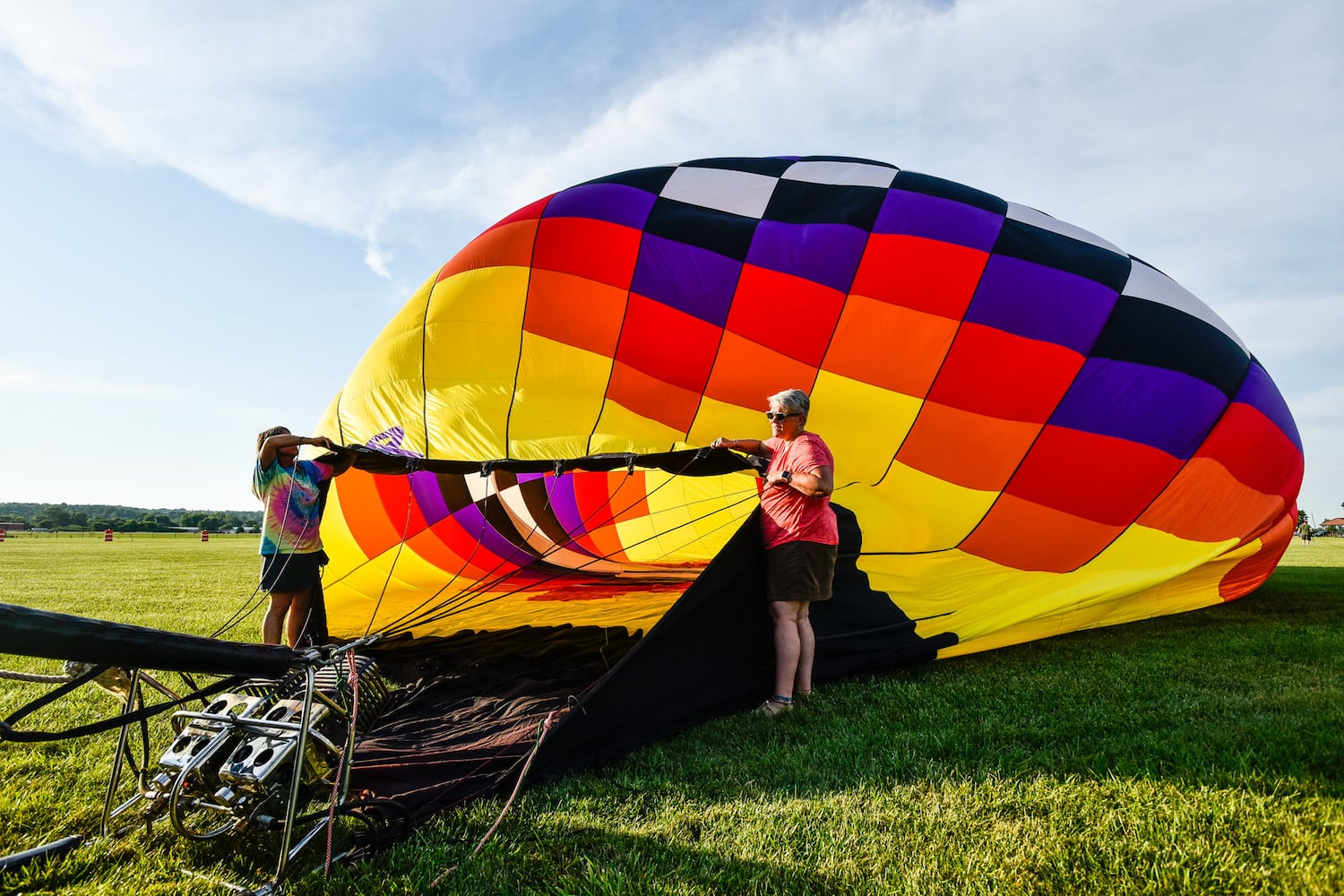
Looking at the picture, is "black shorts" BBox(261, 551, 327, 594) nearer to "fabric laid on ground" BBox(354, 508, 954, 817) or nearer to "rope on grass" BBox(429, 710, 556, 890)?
"fabric laid on ground" BBox(354, 508, 954, 817)

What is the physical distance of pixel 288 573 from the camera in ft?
11.7

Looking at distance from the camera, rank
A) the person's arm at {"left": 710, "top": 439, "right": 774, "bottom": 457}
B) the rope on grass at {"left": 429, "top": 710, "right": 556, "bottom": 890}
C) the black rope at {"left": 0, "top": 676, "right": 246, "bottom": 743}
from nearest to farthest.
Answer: the black rope at {"left": 0, "top": 676, "right": 246, "bottom": 743} → the rope on grass at {"left": 429, "top": 710, "right": 556, "bottom": 890} → the person's arm at {"left": 710, "top": 439, "right": 774, "bottom": 457}

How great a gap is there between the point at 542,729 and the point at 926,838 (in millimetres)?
1190

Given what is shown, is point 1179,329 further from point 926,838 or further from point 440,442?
point 440,442

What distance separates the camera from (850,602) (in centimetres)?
358

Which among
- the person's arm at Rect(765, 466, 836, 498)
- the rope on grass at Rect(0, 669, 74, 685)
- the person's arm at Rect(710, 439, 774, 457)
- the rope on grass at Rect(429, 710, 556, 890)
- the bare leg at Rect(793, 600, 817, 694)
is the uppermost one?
the person's arm at Rect(710, 439, 774, 457)

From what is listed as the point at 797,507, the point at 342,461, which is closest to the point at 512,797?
the point at 797,507

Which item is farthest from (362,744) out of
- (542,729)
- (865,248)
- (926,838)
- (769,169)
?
(769,169)

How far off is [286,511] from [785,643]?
2.28 metres

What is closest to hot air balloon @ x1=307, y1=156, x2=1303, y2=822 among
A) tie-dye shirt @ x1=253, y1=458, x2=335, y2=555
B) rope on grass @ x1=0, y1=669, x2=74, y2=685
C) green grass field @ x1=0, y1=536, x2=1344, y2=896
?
tie-dye shirt @ x1=253, y1=458, x2=335, y2=555

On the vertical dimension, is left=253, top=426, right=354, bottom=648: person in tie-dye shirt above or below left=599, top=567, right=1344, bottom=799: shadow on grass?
above

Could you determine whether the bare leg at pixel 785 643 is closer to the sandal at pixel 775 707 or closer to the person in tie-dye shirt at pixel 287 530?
the sandal at pixel 775 707

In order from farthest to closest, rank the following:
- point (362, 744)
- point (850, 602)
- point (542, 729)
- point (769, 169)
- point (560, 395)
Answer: point (769, 169) → point (560, 395) → point (850, 602) → point (362, 744) → point (542, 729)

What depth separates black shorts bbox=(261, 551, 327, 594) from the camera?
356 cm
